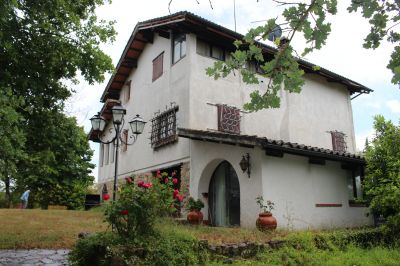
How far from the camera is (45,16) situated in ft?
31.8

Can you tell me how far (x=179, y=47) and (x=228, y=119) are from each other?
3.49 meters

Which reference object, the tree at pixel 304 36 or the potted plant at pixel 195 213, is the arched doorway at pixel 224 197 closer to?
the potted plant at pixel 195 213

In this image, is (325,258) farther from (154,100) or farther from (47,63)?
(154,100)

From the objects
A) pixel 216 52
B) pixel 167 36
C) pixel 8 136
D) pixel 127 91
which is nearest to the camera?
pixel 8 136

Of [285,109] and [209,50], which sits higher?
[209,50]

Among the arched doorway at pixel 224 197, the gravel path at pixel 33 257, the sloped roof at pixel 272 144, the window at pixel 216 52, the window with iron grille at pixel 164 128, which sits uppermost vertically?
the window at pixel 216 52

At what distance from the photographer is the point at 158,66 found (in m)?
16.0

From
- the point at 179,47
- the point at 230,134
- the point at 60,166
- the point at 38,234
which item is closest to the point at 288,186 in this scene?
the point at 230,134

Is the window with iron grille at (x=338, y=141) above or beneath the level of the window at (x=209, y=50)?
beneath

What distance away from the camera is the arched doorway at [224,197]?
1170cm

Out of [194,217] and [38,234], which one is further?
[194,217]

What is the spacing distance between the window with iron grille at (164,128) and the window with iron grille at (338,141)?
26.1 ft

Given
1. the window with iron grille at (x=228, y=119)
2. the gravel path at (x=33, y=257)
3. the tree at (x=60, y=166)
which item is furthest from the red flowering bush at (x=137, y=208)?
the window with iron grille at (x=228, y=119)

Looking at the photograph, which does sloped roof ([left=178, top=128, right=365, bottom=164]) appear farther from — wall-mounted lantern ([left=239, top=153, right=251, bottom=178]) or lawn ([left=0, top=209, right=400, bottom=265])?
lawn ([left=0, top=209, right=400, bottom=265])
